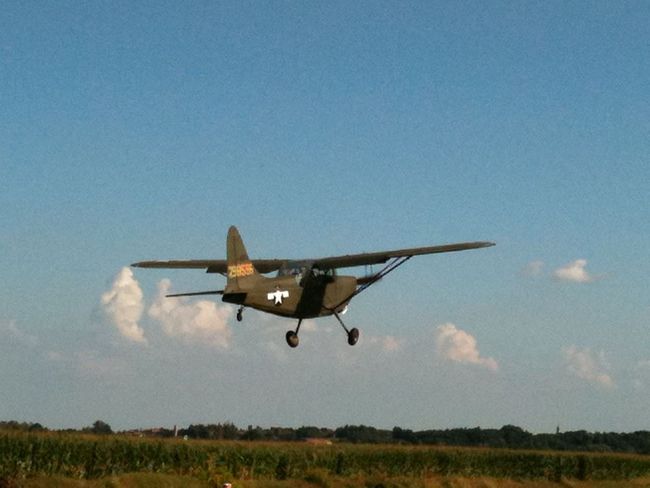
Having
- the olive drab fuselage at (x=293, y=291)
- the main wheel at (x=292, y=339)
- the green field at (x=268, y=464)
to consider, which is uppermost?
the olive drab fuselage at (x=293, y=291)

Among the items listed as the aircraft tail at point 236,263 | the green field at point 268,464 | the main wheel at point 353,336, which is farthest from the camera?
the main wheel at point 353,336

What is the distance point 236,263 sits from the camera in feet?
120

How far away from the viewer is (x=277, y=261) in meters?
43.8

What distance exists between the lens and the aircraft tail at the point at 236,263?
35991 mm

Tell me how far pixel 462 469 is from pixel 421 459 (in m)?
2.60

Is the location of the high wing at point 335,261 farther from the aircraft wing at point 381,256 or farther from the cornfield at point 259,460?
the cornfield at point 259,460

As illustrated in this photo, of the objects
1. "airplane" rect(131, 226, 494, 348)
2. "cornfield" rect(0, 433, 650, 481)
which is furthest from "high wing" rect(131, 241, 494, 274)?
"cornfield" rect(0, 433, 650, 481)

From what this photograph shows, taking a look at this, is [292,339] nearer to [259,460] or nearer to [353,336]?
[353,336]

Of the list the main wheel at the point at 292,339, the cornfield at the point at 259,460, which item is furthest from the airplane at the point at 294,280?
the cornfield at the point at 259,460

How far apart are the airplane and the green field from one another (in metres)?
4.57

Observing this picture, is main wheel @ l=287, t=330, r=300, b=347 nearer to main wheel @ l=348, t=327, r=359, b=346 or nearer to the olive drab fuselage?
the olive drab fuselage

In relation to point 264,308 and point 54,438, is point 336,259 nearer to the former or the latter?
point 264,308

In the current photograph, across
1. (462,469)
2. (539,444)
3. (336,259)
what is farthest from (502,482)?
(539,444)

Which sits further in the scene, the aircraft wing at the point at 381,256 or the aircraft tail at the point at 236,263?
the aircraft wing at the point at 381,256
